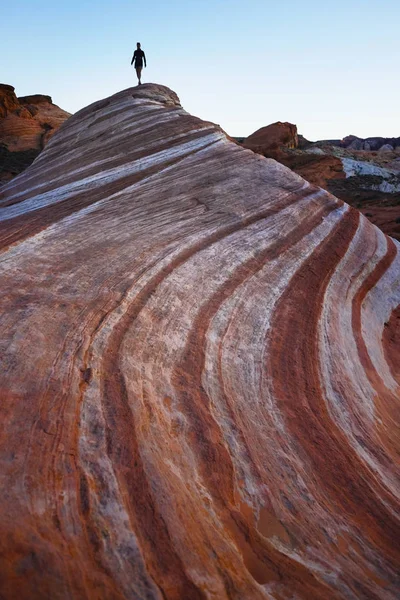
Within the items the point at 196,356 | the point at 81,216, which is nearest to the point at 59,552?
the point at 196,356

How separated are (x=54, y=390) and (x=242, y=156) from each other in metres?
5.57

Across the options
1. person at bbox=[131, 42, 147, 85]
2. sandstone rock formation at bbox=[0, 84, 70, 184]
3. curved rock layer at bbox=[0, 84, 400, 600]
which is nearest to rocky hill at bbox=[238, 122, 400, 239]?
person at bbox=[131, 42, 147, 85]

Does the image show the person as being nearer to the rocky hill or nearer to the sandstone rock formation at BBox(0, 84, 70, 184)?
the rocky hill

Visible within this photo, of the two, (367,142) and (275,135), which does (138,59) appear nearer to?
(275,135)

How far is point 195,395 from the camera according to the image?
3293mm

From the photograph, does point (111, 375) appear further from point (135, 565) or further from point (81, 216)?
point (81, 216)

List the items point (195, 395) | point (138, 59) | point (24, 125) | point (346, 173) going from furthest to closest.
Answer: point (346, 173), point (24, 125), point (138, 59), point (195, 395)

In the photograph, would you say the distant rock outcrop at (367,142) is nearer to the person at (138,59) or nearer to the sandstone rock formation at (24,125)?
the sandstone rock formation at (24,125)

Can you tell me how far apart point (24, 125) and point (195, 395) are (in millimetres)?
31275

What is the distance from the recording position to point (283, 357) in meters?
4.07

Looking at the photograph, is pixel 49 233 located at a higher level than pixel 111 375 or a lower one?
higher

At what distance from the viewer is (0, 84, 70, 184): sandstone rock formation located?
26.5 m

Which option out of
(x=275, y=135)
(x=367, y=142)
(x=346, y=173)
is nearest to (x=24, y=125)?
(x=275, y=135)

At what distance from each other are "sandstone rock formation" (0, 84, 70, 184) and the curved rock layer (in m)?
22.2
